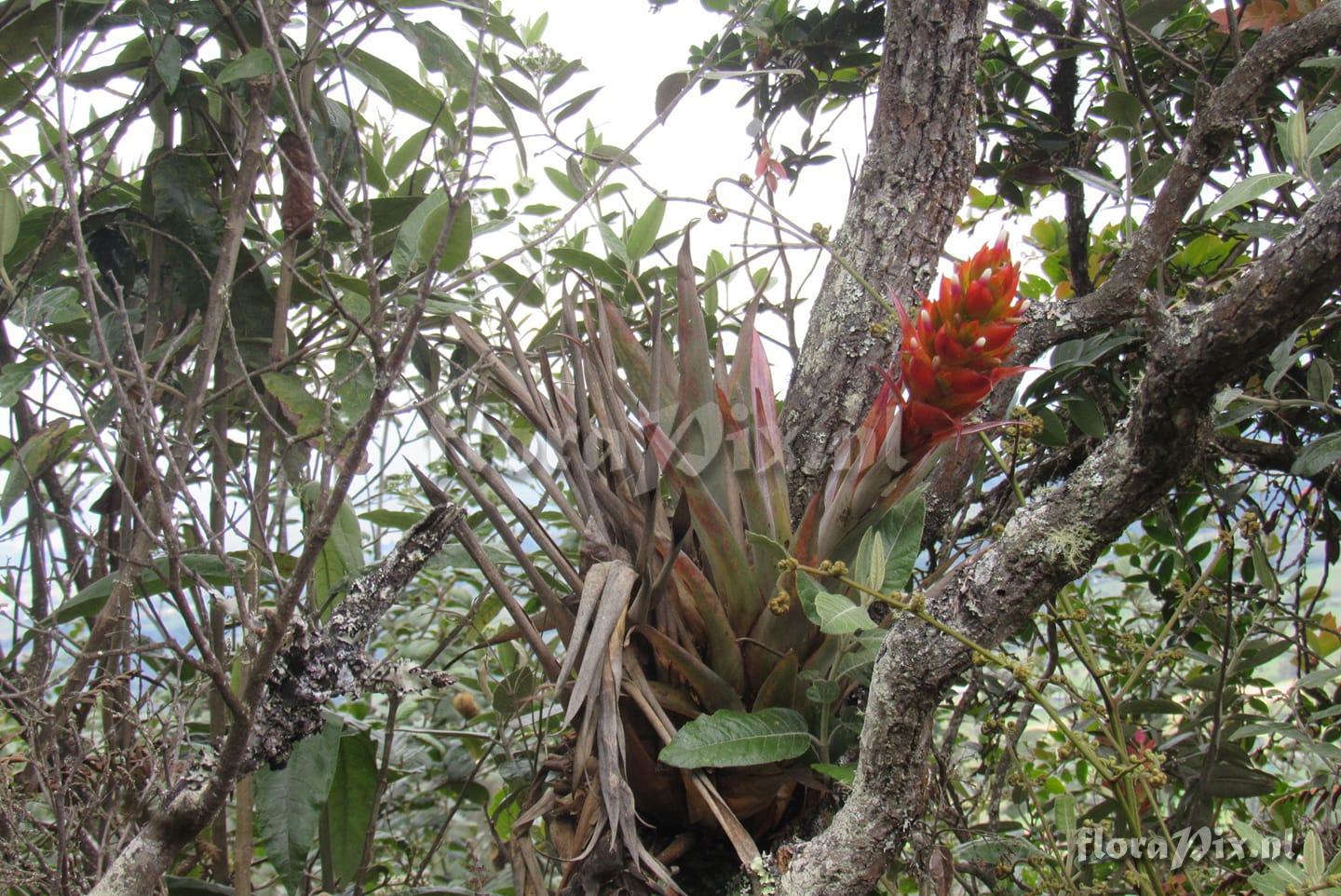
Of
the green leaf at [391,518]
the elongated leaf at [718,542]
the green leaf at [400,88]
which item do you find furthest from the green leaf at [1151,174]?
the green leaf at [391,518]

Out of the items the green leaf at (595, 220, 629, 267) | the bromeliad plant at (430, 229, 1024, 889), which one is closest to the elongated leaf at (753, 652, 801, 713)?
the bromeliad plant at (430, 229, 1024, 889)

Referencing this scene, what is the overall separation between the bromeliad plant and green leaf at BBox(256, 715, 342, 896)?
0.22 metres

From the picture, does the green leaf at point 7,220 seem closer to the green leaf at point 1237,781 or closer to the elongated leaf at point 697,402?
the elongated leaf at point 697,402

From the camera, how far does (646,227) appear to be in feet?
Answer: 3.67

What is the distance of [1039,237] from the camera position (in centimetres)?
137

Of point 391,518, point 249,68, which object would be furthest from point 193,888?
point 249,68

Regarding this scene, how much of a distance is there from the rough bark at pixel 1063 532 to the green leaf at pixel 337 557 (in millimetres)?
492

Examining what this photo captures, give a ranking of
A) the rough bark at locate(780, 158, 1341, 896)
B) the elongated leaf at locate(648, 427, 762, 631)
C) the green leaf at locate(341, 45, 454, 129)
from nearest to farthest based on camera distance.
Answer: the rough bark at locate(780, 158, 1341, 896)
the elongated leaf at locate(648, 427, 762, 631)
the green leaf at locate(341, 45, 454, 129)

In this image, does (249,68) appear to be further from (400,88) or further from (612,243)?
(612,243)

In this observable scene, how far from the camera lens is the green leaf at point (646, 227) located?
3.66ft

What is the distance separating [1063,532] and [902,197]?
48 cm

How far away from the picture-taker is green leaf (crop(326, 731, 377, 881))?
91 cm

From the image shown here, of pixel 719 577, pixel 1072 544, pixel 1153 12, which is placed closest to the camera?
pixel 1072 544

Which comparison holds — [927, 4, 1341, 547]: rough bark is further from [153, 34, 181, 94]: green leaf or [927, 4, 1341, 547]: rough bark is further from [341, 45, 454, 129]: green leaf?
[153, 34, 181, 94]: green leaf
